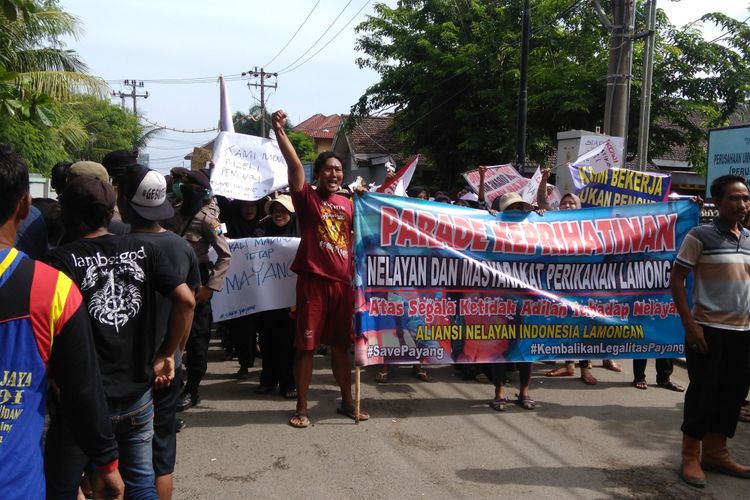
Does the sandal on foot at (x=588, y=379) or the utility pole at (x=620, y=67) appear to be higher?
the utility pole at (x=620, y=67)

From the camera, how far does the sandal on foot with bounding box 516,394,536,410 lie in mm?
5352

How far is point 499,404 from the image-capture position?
5.30 metres

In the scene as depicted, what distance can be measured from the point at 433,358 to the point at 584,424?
4.22 ft

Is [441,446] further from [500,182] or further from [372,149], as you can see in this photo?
[372,149]

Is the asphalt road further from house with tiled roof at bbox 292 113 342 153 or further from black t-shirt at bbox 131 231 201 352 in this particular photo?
house with tiled roof at bbox 292 113 342 153

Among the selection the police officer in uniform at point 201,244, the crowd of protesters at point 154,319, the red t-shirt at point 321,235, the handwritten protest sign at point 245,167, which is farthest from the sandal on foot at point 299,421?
the handwritten protest sign at point 245,167

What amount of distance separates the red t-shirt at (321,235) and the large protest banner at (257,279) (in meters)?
0.91

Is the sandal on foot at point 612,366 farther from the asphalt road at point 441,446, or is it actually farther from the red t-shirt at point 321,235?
the red t-shirt at point 321,235

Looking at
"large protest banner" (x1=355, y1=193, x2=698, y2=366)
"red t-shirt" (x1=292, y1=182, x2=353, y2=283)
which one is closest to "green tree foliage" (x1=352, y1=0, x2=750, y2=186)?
"large protest banner" (x1=355, y1=193, x2=698, y2=366)

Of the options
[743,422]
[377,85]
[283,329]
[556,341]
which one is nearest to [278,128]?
[283,329]

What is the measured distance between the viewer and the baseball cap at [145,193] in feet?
9.46

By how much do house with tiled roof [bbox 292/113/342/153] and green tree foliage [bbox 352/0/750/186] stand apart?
31.6 metres

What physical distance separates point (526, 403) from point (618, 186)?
2.64 metres

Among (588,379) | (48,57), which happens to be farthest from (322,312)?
(48,57)
